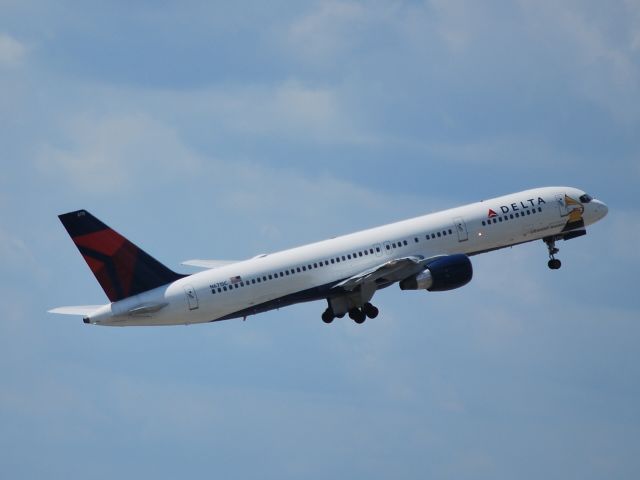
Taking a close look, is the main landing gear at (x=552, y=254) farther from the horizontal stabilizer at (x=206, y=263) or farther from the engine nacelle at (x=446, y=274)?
the horizontal stabilizer at (x=206, y=263)

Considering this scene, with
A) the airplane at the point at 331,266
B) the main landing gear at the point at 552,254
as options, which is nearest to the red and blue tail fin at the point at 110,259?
the airplane at the point at 331,266

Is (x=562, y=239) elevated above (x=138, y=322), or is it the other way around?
(x=562, y=239)

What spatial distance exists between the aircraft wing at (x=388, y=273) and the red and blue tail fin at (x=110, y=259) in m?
12.2

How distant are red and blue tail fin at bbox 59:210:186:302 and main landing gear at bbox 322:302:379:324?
12544 millimetres

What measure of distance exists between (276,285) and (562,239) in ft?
73.6

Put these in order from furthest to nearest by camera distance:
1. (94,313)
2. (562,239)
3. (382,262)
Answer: (562,239) → (382,262) → (94,313)

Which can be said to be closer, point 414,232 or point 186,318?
point 186,318

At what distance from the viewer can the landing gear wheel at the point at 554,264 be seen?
298 feet

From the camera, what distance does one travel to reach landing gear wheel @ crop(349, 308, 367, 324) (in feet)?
281

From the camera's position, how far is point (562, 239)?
9012 cm

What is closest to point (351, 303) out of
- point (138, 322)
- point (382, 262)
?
point (382, 262)

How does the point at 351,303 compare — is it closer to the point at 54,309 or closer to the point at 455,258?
the point at 455,258

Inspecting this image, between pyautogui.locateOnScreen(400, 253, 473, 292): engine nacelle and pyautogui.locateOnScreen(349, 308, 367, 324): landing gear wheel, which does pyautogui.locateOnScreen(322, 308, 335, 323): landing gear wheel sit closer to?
pyautogui.locateOnScreen(349, 308, 367, 324): landing gear wheel

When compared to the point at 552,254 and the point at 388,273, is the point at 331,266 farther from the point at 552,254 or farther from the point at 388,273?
the point at 552,254
